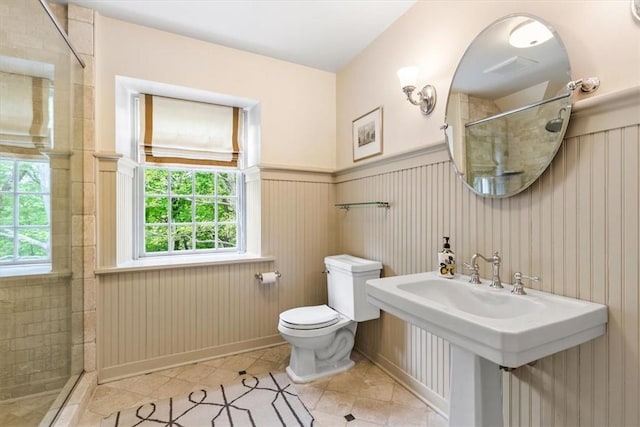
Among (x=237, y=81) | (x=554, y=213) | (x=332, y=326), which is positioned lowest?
(x=332, y=326)

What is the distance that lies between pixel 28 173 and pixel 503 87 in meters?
2.36

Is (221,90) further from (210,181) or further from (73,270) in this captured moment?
(73,270)

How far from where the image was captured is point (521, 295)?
1.21 meters

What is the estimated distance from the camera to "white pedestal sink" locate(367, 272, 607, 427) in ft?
2.88

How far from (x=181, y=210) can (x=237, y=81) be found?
117 centimetres

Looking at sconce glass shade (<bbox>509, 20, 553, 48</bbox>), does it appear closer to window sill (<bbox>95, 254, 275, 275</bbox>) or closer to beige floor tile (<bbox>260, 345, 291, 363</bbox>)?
window sill (<bbox>95, 254, 275, 275</bbox>)

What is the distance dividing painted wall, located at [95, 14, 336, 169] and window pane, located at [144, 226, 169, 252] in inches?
28.2

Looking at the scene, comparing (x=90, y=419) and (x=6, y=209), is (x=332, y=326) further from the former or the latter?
(x=6, y=209)

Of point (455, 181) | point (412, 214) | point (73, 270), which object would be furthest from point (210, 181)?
point (455, 181)

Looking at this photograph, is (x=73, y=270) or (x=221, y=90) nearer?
(x=73, y=270)

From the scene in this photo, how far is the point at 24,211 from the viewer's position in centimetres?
151

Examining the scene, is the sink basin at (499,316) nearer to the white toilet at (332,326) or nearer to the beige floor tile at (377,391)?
the white toilet at (332,326)

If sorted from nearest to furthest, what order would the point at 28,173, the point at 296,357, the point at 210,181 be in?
the point at 28,173, the point at 296,357, the point at 210,181

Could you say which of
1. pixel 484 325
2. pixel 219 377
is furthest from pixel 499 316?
pixel 219 377
